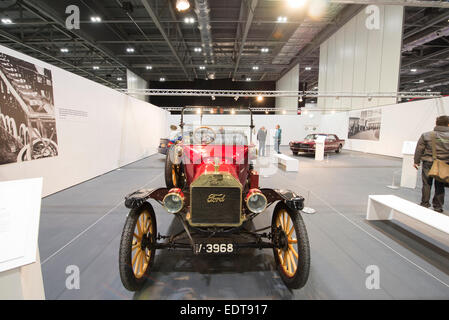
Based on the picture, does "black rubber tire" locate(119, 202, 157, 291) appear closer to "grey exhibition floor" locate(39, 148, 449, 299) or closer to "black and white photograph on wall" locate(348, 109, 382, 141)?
"grey exhibition floor" locate(39, 148, 449, 299)

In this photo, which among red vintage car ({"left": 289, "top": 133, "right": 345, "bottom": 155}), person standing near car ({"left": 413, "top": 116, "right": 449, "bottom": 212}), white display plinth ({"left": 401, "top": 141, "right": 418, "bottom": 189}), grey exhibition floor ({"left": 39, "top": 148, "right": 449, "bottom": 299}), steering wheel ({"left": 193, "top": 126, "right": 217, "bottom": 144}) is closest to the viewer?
grey exhibition floor ({"left": 39, "top": 148, "right": 449, "bottom": 299})

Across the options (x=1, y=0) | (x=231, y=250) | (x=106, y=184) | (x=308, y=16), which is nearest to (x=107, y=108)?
(x=106, y=184)

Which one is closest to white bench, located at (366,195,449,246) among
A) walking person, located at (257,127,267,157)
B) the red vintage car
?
walking person, located at (257,127,267,157)

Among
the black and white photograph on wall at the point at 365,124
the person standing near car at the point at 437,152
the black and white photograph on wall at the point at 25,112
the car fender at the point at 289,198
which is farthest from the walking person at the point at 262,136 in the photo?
the car fender at the point at 289,198

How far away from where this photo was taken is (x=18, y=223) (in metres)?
1.08

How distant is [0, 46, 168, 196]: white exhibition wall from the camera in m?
4.16

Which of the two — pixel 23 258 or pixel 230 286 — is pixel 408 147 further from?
pixel 23 258

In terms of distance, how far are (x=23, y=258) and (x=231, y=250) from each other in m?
1.36

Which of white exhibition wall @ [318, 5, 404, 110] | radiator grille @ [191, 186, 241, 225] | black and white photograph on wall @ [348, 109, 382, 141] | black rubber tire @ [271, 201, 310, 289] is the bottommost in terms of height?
black rubber tire @ [271, 201, 310, 289]

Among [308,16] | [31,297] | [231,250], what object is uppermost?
[308,16]

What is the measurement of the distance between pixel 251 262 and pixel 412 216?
80.2 inches

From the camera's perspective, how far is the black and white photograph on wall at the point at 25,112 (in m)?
3.40

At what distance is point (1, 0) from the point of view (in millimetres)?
7406

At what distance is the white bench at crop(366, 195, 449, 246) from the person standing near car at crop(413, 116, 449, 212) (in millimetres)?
891
